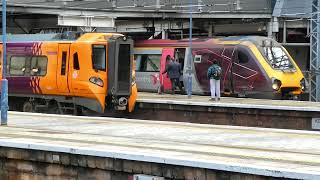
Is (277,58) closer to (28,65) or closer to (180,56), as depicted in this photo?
(180,56)

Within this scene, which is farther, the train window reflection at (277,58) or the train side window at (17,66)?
the train window reflection at (277,58)

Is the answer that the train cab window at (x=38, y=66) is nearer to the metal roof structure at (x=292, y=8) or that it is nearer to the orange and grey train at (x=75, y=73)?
the orange and grey train at (x=75, y=73)

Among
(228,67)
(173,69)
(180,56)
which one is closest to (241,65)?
(228,67)

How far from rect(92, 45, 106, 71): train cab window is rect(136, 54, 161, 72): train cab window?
8.01 meters

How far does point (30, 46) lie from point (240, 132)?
36.2ft

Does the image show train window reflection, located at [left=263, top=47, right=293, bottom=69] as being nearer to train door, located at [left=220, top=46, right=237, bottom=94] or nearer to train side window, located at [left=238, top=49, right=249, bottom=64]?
train side window, located at [left=238, top=49, right=249, bottom=64]

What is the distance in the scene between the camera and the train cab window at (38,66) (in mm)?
21672

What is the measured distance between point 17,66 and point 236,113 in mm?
7940

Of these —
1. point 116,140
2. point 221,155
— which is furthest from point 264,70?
point 221,155

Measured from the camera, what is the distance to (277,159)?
Answer: 30.2 ft

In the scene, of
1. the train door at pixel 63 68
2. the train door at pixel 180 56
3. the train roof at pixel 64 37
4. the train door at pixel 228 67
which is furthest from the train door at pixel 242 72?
the train door at pixel 63 68

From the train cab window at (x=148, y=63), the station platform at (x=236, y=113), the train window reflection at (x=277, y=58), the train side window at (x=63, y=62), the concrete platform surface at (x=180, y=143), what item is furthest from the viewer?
the train cab window at (x=148, y=63)

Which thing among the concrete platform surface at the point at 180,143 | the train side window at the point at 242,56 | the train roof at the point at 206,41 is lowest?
the concrete platform surface at the point at 180,143

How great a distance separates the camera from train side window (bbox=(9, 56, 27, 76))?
885 inches
